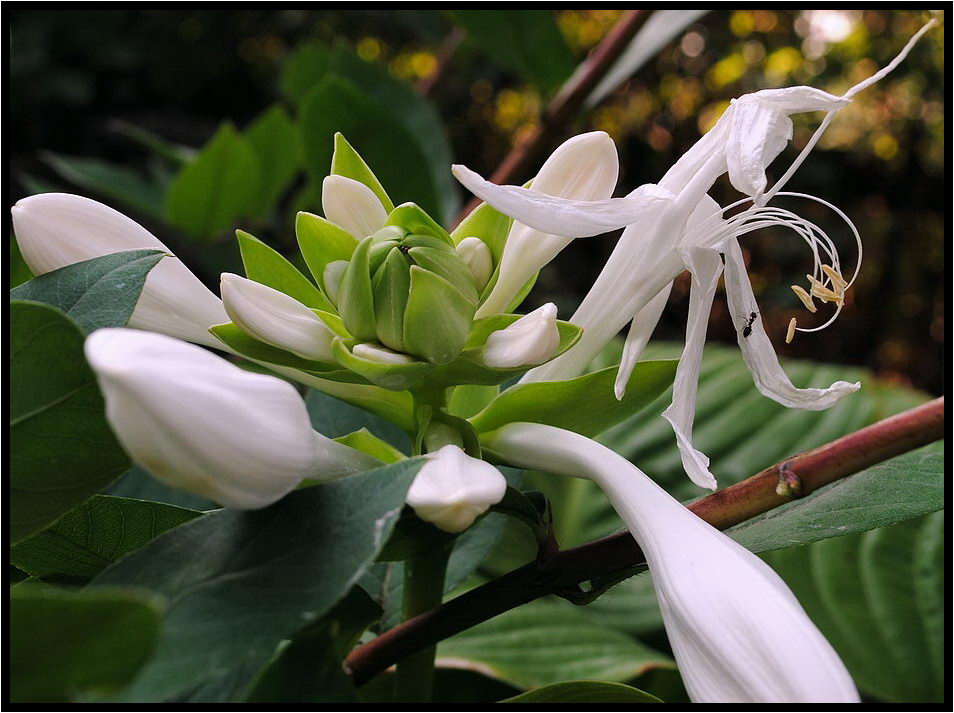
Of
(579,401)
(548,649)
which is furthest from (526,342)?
(548,649)

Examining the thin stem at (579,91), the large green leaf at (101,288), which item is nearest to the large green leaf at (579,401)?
the large green leaf at (101,288)

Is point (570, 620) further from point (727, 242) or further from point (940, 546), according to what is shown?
point (727, 242)

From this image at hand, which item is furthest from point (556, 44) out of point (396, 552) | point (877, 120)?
point (877, 120)

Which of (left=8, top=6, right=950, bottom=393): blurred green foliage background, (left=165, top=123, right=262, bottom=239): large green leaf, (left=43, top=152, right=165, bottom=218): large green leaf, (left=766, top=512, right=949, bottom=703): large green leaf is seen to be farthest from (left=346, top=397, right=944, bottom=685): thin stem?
(left=8, top=6, right=950, bottom=393): blurred green foliage background

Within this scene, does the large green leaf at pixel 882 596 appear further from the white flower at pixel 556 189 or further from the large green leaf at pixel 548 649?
the white flower at pixel 556 189

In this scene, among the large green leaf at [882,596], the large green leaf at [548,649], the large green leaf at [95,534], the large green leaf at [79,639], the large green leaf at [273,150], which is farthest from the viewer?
the large green leaf at [273,150]

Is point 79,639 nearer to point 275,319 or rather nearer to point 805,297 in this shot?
point 275,319
